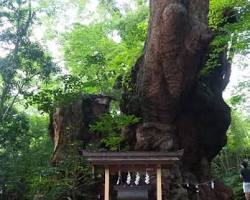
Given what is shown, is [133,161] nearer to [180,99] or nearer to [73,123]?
[180,99]

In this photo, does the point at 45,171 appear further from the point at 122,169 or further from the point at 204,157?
the point at 204,157

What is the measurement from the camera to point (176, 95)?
1198 centimetres

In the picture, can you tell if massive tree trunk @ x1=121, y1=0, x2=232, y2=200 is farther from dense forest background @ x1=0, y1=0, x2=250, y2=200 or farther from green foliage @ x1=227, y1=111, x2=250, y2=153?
green foliage @ x1=227, y1=111, x2=250, y2=153

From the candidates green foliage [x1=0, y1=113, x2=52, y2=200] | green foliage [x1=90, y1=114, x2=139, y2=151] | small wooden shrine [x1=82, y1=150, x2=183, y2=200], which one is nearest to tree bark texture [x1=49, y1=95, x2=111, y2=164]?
green foliage [x1=0, y1=113, x2=52, y2=200]

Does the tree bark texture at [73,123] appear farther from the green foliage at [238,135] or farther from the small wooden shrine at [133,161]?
the green foliage at [238,135]

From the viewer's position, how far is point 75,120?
13469mm

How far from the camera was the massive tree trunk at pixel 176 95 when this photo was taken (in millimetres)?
11586

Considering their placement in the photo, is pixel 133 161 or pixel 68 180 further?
pixel 68 180

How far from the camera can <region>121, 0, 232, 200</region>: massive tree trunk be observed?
38.0 feet

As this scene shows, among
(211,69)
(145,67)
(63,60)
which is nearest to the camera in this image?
(145,67)

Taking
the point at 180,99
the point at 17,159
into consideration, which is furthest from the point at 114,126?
the point at 17,159

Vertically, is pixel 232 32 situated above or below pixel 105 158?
above

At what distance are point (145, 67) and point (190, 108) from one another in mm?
2439

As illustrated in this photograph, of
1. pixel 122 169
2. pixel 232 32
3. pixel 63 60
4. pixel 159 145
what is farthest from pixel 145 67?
pixel 63 60
